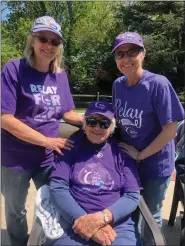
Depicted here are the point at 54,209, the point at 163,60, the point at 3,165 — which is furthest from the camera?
the point at 163,60

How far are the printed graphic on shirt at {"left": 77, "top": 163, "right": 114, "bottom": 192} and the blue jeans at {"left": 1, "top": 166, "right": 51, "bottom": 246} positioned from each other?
362 millimetres

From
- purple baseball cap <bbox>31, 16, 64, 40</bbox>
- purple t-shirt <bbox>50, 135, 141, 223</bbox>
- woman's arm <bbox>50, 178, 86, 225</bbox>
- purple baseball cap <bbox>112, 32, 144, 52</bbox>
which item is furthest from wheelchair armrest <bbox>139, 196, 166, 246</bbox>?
purple baseball cap <bbox>31, 16, 64, 40</bbox>

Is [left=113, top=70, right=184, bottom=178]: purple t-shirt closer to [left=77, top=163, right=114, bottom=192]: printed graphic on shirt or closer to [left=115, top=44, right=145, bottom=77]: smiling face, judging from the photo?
[left=115, top=44, right=145, bottom=77]: smiling face

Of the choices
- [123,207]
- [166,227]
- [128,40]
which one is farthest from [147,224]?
[166,227]

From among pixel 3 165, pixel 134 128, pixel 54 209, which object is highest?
pixel 134 128

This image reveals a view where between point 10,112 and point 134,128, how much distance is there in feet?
2.59

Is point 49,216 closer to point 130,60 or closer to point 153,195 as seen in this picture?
point 153,195

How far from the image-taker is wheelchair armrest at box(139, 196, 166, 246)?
6.41ft

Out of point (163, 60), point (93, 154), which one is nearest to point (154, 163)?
point (93, 154)

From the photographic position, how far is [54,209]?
7.28ft

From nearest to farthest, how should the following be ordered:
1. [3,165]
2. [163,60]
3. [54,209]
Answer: [54,209]
[3,165]
[163,60]

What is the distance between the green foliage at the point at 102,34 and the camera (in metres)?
23.0

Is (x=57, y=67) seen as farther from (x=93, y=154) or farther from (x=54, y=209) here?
(x=54, y=209)

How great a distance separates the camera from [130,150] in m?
2.31
